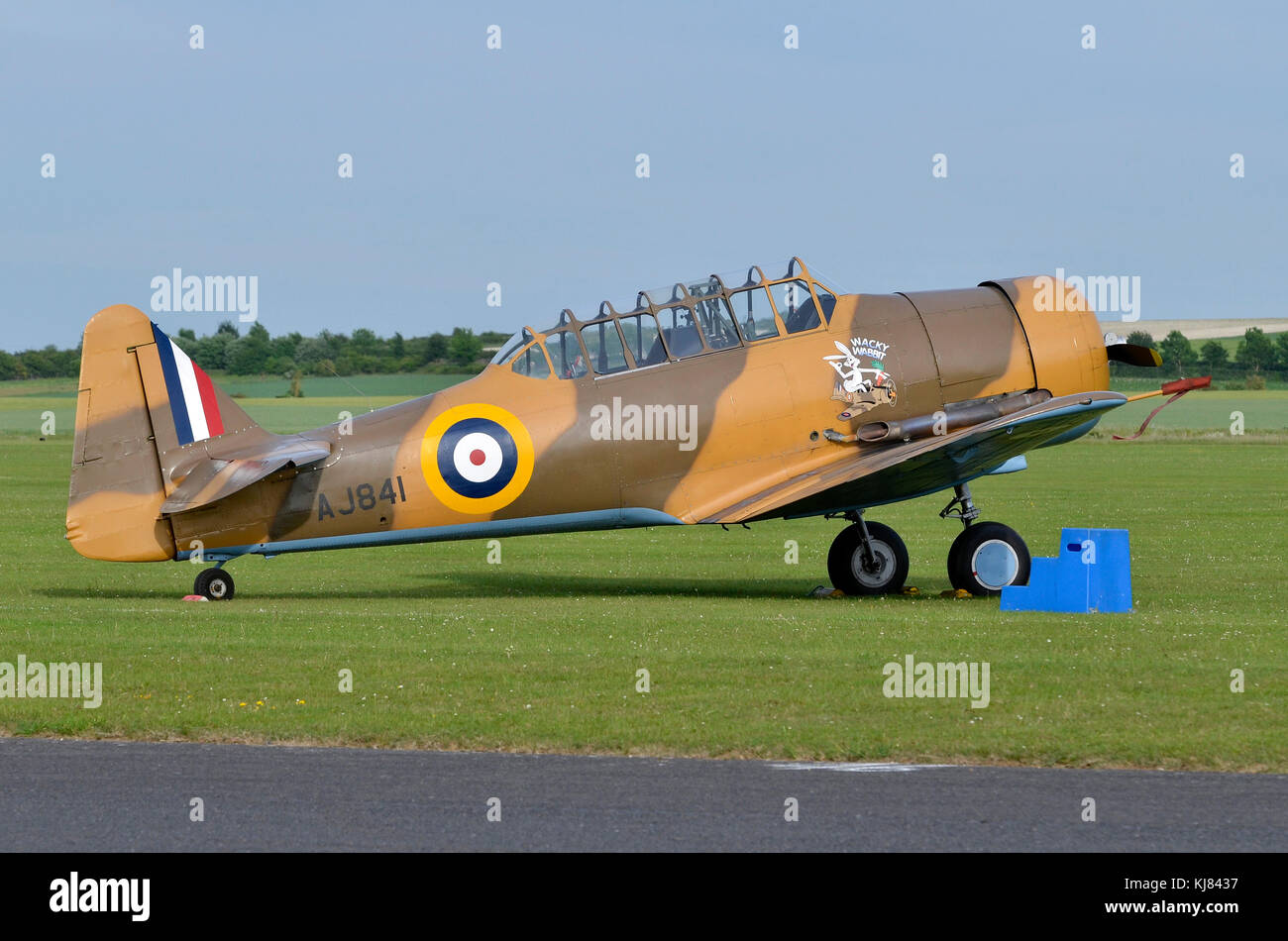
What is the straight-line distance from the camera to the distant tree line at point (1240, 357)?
84.7 metres

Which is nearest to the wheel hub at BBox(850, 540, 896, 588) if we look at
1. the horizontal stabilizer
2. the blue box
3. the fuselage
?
the fuselage

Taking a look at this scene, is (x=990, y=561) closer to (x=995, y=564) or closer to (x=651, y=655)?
(x=995, y=564)

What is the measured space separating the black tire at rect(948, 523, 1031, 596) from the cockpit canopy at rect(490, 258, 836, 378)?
2.95 m

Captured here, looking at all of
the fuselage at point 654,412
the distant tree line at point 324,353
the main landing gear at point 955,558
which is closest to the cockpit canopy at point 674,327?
the fuselage at point 654,412

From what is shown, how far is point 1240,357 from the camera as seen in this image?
302ft

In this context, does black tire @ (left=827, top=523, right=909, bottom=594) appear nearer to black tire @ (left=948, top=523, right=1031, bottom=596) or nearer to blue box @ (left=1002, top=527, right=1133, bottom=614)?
black tire @ (left=948, top=523, right=1031, bottom=596)

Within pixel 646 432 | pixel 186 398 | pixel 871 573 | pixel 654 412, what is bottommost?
pixel 871 573

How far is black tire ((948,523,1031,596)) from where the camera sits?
54.7 feet

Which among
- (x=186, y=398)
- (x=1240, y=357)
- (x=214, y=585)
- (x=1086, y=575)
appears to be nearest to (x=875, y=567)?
(x=1086, y=575)

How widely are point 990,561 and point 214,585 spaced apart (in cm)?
853

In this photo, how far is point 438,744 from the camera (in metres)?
9.47
